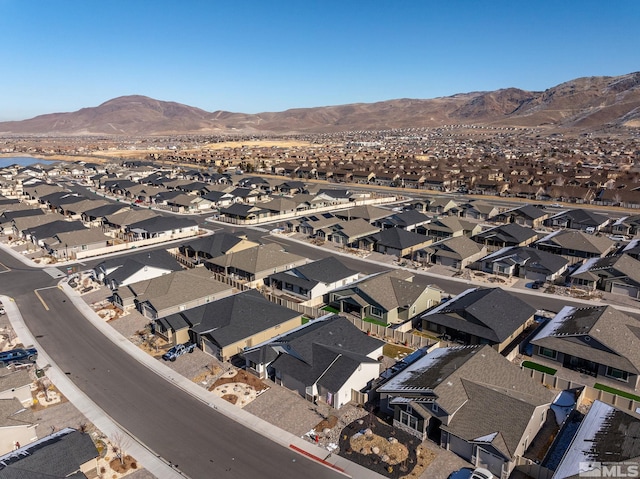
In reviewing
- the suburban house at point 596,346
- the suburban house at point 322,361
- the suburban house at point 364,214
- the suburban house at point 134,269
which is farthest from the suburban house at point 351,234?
the suburban house at point 596,346

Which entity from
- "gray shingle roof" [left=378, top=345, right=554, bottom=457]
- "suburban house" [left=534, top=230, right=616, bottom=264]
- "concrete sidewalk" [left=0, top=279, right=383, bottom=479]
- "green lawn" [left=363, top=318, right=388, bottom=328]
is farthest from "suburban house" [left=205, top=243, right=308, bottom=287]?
"suburban house" [left=534, top=230, right=616, bottom=264]

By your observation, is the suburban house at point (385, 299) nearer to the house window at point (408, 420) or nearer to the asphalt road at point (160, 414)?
the house window at point (408, 420)

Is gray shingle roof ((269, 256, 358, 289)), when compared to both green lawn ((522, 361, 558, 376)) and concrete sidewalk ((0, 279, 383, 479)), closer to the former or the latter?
concrete sidewalk ((0, 279, 383, 479))

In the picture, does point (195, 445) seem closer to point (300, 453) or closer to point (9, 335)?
point (300, 453)

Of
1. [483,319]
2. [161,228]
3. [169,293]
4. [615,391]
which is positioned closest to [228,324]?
[169,293]

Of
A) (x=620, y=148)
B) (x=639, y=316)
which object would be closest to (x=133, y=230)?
(x=639, y=316)
